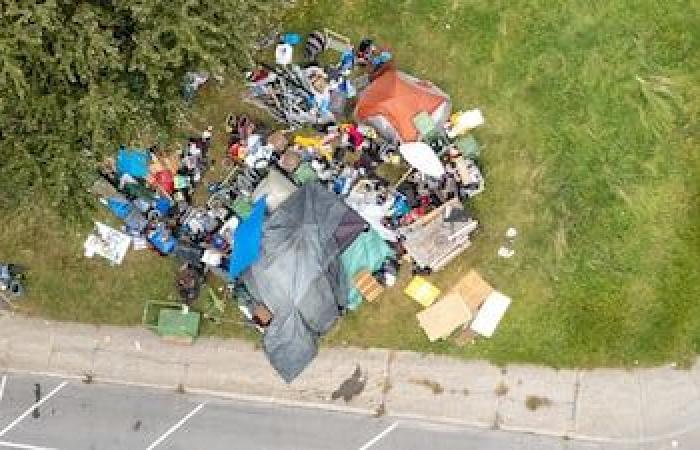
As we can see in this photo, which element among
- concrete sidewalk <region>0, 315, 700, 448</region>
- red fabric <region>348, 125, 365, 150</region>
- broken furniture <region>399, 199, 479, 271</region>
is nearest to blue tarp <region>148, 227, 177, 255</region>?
concrete sidewalk <region>0, 315, 700, 448</region>

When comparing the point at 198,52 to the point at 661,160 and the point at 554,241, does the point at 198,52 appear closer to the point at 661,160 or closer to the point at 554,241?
the point at 554,241

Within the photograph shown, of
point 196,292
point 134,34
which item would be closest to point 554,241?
point 196,292

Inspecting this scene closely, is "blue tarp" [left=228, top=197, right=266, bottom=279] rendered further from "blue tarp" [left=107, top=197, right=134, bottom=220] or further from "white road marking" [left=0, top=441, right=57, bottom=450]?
"white road marking" [left=0, top=441, right=57, bottom=450]

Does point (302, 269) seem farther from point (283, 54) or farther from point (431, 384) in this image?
point (283, 54)

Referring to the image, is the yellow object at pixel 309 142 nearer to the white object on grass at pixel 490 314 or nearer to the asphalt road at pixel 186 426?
the white object on grass at pixel 490 314

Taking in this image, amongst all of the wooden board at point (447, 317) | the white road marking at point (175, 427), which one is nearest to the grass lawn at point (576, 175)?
the wooden board at point (447, 317)

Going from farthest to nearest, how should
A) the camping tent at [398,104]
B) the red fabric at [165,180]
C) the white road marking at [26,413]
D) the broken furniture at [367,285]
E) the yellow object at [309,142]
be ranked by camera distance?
the white road marking at [26,413], the red fabric at [165,180], the yellow object at [309,142], the broken furniture at [367,285], the camping tent at [398,104]
